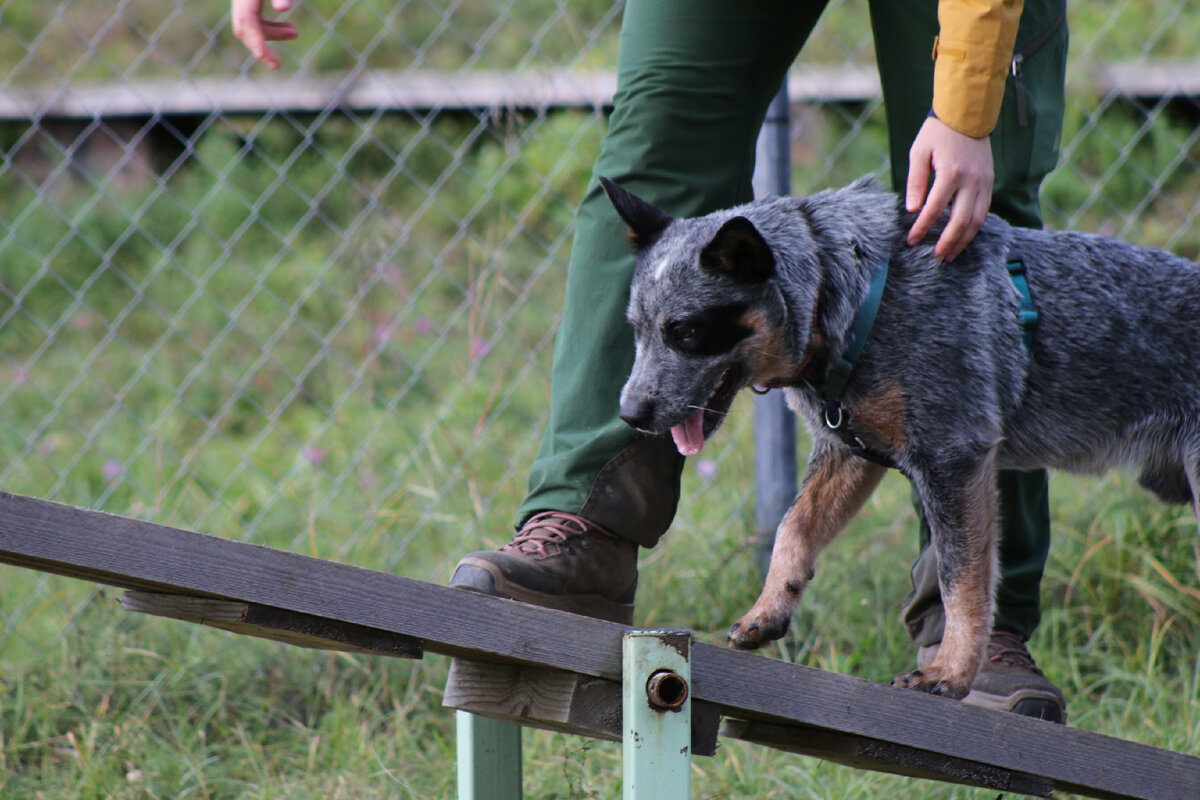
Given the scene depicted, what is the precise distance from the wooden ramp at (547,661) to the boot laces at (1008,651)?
0.30 meters

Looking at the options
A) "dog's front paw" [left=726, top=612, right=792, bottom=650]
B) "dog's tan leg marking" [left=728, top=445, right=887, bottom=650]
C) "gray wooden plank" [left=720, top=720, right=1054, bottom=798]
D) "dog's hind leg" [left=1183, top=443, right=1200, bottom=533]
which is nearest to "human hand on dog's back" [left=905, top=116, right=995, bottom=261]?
"dog's tan leg marking" [left=728, top=445, right=887, bottom=650]

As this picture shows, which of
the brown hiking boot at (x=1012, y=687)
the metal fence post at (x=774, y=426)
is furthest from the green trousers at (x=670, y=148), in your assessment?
the metal fence post at (x=774, y=426)

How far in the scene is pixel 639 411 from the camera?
6.40 ft

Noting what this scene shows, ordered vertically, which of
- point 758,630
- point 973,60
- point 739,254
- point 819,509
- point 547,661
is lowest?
point 547,661

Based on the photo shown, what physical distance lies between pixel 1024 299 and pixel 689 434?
69 cm

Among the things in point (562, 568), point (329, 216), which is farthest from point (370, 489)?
point (329, 216)

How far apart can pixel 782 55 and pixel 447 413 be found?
2.29m

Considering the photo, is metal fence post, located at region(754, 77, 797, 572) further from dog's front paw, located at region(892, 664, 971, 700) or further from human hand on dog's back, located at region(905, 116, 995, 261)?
human hand on dog's back, located at region(905, 116, 995, 261)

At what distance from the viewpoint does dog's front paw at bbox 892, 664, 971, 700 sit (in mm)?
2025

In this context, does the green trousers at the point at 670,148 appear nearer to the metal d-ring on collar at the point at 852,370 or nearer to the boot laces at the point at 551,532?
the boot laces at the point at 551,532

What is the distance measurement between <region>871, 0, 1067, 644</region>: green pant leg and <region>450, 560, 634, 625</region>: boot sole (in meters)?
0.75

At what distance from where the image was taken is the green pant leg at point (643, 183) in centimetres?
212

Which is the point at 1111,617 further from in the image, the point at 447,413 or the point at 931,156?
the point at 447,413

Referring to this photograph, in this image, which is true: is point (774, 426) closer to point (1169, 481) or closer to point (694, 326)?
point (1169, 481)
